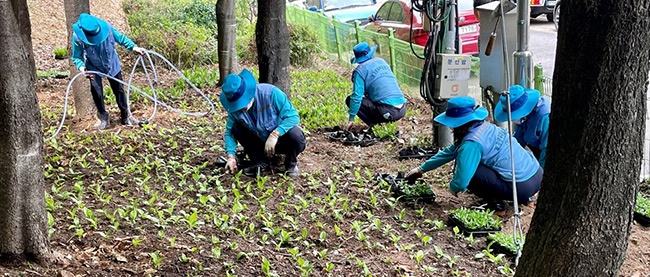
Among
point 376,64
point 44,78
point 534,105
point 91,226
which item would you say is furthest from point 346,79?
point 91,226

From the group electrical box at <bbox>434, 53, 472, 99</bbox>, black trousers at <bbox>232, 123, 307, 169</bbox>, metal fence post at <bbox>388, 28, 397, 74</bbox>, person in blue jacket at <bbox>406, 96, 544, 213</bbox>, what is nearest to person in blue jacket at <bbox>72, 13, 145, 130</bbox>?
black trousers at <bbox>232, 123, 307, 169</bbox>

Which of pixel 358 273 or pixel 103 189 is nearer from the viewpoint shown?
pixel 358 273

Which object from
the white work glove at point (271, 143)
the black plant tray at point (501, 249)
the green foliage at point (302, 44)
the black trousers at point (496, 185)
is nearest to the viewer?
the black plant tray at point (501, 249)

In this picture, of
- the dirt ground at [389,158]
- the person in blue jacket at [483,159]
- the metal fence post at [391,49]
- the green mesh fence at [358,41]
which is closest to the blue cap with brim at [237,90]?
the dirt ground at [389,158]

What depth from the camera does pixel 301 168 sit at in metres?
6.93

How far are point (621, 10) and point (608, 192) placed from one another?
88 centimetres

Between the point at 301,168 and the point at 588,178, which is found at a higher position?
the point at 588,178

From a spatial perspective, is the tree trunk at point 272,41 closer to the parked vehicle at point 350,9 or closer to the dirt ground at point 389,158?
the dirt ground at point 389,158

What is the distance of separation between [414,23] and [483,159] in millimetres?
8761

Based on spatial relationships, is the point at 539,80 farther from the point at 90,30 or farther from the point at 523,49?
the point at 90,30

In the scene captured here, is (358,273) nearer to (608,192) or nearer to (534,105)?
(608,192)

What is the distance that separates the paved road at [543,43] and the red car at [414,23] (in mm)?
1793

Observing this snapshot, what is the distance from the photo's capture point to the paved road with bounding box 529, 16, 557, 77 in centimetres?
1467

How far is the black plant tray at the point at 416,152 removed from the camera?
7.54m
